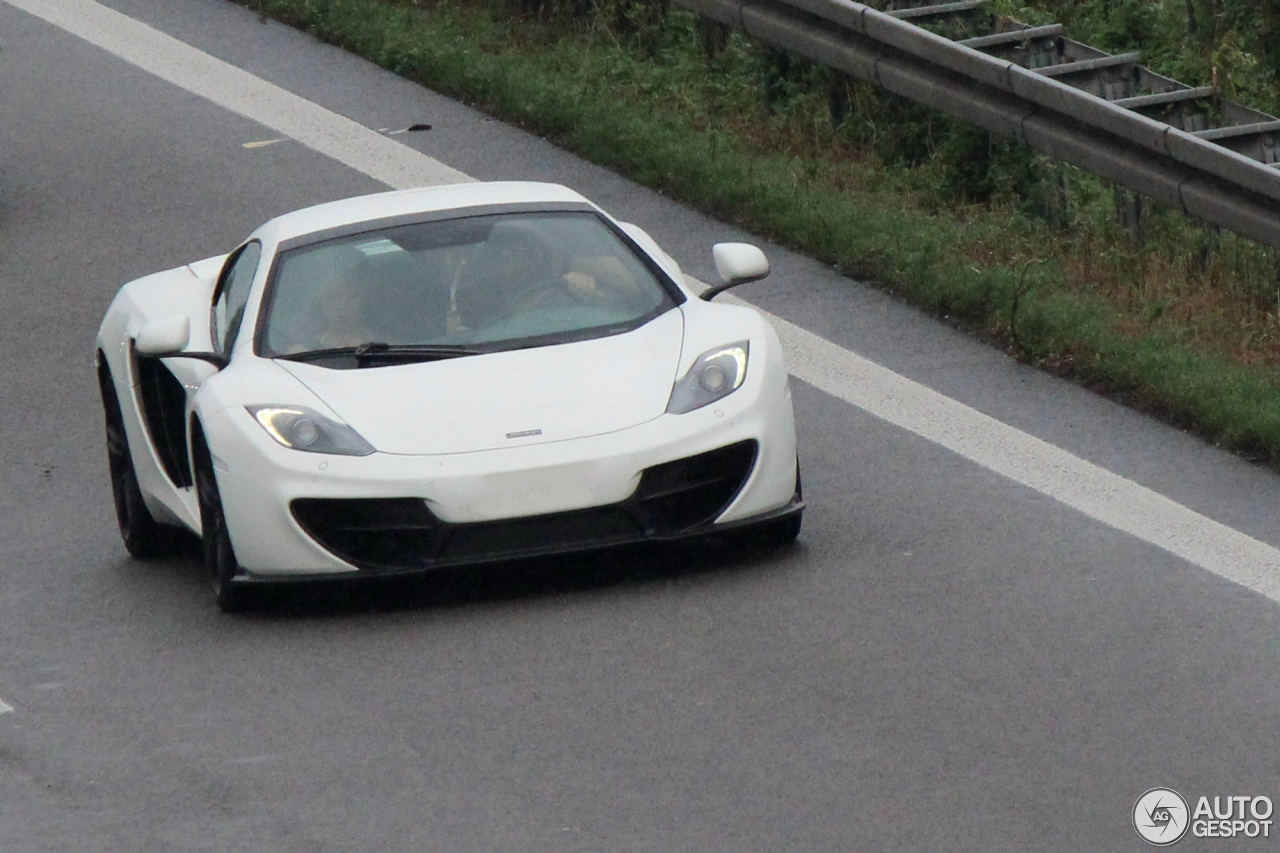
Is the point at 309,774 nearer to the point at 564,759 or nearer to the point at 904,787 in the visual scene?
the point at 564,759

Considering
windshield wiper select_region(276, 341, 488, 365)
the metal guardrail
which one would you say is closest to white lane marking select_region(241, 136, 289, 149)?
the metal guardrail

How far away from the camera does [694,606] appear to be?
27.1 ft

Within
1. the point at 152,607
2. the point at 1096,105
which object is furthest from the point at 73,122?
the point at 152,607

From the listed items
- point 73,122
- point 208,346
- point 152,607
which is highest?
point 208,346

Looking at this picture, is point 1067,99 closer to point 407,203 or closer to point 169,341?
point 407,203

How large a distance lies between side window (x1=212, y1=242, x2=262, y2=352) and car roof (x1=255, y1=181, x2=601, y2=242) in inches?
3.5

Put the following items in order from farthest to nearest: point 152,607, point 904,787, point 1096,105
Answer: point 1096,105
point 152,607
point 904,787

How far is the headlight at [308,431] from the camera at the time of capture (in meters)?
8.27

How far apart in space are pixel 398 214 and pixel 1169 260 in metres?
4.36

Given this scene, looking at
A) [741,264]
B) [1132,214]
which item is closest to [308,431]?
[741,264]

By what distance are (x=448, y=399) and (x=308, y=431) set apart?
1.46 ft

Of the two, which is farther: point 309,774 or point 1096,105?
point 1096,105

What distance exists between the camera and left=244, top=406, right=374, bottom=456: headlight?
827 cm

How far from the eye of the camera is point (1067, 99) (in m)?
12.4
